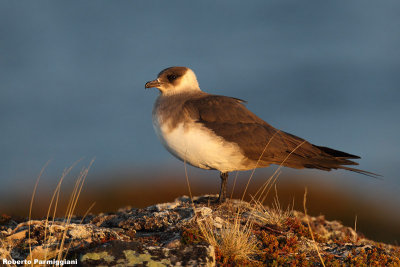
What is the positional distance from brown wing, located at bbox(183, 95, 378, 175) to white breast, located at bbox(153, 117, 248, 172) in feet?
0.42

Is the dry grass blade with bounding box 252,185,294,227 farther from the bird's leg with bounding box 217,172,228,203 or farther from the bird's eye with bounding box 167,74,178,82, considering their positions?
the bird's eye with bounding box 167,74,178,82

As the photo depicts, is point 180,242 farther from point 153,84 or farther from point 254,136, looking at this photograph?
point 153,84

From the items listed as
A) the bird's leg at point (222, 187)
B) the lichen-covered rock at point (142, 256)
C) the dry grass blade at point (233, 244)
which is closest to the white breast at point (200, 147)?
the bird's leg at point (222, 187)

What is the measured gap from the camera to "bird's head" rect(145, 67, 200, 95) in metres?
7.65

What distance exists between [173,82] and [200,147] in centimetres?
165

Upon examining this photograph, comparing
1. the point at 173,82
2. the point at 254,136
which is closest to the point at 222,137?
the point at 254,136

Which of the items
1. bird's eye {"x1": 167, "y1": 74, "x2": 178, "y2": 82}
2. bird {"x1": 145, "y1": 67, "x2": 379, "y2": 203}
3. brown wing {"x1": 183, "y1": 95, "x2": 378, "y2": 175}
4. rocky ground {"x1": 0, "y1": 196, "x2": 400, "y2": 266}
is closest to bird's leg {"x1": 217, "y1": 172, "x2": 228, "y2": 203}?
bird {"x1": 145, "y1": 67, "x2": 379, "y2": 203}

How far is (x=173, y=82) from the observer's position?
7691mm

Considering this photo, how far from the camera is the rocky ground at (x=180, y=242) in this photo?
169 inches

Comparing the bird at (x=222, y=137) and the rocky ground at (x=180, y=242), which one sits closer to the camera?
the rocky ground at (x=180, y=242)

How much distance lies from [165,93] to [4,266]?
13.5 feet

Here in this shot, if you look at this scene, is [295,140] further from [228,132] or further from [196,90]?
[196,90]

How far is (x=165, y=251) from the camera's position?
14.3 feet

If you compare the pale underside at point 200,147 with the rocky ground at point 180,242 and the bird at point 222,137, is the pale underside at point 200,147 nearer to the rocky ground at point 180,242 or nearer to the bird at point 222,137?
the bird at point 222,137
